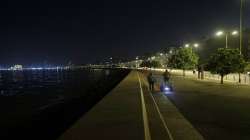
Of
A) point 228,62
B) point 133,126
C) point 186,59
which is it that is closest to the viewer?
point 133,126

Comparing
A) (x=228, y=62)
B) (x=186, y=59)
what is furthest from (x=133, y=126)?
(x=186, y=59)

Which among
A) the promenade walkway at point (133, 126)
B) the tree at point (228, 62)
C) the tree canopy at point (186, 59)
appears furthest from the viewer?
the tree canopy at point (186, 59)

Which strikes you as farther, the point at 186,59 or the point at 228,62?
the point at 186,59

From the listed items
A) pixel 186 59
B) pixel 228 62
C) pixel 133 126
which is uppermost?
pixel 186 59

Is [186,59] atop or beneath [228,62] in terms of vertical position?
atop

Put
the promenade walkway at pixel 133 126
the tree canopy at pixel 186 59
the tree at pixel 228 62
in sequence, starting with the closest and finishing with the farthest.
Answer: the promenade walkway at pixel 133 126 → the tree at pixel 228 62 → the tree canopy at pixel 186 59

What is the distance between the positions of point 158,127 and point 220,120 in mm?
3355

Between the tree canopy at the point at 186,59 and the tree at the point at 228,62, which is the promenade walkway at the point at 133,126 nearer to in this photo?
the tree at the point at 228,62

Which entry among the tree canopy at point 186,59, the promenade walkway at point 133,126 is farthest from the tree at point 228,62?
the tree canopy at point 186,59

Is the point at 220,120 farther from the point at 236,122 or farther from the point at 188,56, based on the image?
the point at 188,56

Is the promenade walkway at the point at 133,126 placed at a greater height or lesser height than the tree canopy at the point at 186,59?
lesser

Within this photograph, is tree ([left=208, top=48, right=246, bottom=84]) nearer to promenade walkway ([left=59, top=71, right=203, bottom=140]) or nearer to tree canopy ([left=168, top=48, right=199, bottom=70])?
promenade walkway ([left=59, top=71, right=203, bottom=140])

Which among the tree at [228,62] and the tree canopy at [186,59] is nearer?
the tree at [228,62]

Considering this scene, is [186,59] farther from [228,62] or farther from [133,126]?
[133,126]
